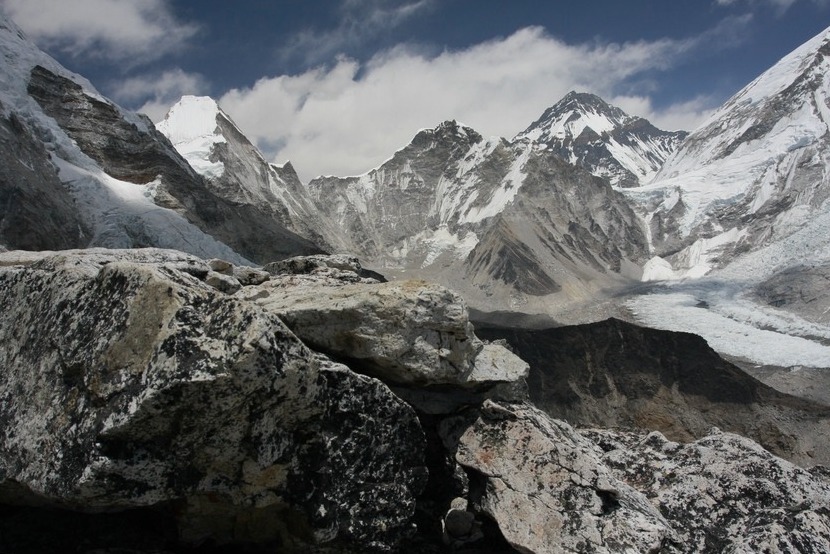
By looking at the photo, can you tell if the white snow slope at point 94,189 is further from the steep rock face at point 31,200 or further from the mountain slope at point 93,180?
the steep rock face at point 31,200

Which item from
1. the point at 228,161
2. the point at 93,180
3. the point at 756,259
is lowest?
the point at 93,180

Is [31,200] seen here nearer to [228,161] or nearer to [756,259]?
[228,161]

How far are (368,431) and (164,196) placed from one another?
64134mm

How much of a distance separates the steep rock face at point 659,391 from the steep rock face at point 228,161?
85176 millimetres

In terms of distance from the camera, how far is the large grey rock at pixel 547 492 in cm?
610

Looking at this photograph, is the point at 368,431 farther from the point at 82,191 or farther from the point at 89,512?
the point at 82,191

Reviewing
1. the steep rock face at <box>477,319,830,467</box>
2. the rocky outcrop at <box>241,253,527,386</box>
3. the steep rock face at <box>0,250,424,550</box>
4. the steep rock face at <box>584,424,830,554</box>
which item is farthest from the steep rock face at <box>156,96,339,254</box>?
the steep rock face at <box>0,250,424,550</box>

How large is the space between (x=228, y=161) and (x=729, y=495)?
144084 millimetres

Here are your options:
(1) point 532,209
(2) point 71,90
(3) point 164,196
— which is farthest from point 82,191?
(1) point 532,209

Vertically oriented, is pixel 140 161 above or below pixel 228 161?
below

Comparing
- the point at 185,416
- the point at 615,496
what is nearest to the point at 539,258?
the point at 615,496

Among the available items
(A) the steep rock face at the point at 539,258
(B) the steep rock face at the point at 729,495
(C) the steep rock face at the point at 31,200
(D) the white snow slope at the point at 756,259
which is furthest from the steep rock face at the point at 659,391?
(A) the steep rock face at the point at 539,258

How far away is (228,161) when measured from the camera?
5492 inches

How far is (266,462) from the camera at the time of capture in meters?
5.20
